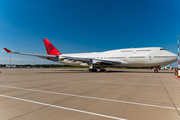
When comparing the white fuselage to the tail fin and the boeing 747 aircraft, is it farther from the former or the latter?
the tail fin

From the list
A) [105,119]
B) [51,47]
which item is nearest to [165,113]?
[105,119]

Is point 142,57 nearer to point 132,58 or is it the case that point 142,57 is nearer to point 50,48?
point 132,58

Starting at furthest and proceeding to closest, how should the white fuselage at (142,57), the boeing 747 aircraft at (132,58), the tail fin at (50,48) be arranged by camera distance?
the tail fin at (50,48), the boeing 747 aircraft at (132,58), the white fuselage at (142,57)

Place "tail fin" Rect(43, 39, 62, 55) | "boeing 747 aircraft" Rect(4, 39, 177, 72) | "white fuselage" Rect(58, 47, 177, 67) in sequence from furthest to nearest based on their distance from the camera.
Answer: "tail fin" Rect(43, 39, 62, 55) → "boeing 747 aircraft" Rect(4, 39, 177, 72) → "white fuselage" Rect(58, 47, 177, 67)

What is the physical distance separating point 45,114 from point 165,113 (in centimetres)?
404

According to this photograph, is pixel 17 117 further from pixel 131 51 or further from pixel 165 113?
pixel 131 51

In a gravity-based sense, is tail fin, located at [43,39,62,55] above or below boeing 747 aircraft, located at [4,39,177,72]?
above

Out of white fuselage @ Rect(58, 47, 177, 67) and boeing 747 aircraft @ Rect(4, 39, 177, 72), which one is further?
boeing 747 aircraft @ Rect(4, 39, 177, 72)

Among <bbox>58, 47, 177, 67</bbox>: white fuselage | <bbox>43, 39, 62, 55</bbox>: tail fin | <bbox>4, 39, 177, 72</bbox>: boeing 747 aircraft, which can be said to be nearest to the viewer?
<bbox>58, 47, 177, 67</bbox>: white fuselage

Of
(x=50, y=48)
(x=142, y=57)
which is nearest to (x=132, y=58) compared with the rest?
(x=142, y=57)

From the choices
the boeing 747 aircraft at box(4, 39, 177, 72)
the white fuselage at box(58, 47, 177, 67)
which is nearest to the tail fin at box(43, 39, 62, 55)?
the boeing 747 aircraft at box(4, 39, 177, 72)

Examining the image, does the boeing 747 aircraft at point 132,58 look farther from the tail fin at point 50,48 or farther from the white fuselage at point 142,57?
the tail fin at point 50,48

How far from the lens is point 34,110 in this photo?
12.9ft

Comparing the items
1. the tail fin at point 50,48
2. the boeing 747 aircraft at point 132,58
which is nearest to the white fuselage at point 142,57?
the boeing 747 aircraft at point 132,58
